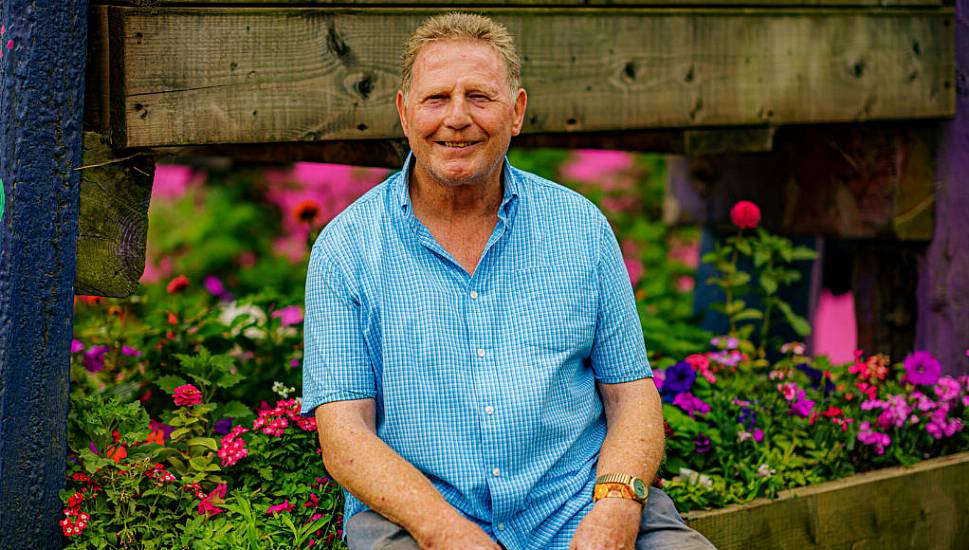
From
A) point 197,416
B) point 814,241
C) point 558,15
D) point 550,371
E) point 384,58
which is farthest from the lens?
point 814,241

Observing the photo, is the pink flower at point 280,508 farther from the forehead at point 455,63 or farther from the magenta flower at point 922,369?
the magenta flower at point 922,369

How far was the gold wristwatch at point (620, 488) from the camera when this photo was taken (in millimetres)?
2344

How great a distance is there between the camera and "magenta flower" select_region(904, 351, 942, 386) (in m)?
3.57

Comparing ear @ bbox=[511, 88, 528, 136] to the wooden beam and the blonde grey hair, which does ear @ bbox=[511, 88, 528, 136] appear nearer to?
the blonde grey hair

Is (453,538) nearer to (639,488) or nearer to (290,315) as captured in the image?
(639,488)

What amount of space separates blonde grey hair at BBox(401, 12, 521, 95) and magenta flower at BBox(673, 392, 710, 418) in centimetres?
117

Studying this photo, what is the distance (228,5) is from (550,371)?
1171 millimetres

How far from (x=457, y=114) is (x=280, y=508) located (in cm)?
101

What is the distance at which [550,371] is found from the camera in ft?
7.75

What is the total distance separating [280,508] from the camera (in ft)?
8.50

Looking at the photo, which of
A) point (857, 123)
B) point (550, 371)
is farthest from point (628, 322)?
point (857, 123)

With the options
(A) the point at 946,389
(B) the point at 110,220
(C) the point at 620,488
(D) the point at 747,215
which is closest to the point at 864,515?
(A) the point at 946,389

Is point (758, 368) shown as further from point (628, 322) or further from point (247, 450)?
point (247, 450)

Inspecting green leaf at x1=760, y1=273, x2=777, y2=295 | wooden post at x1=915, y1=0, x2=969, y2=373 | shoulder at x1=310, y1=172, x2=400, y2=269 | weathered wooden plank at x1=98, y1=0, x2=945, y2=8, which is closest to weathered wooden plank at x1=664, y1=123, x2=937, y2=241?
wooden post at x1=915, y1=0, x2=969, y2=373
